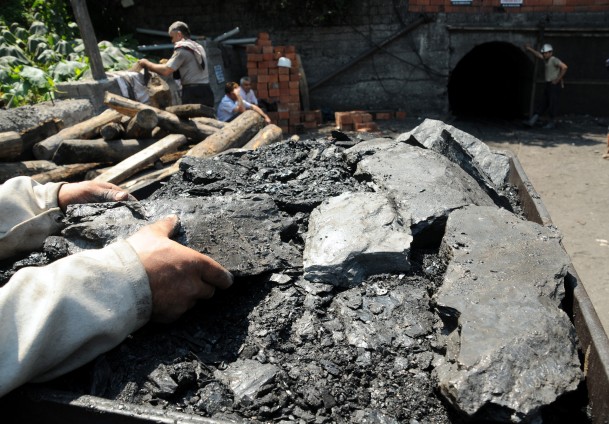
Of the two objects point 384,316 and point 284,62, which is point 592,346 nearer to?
point 384,316

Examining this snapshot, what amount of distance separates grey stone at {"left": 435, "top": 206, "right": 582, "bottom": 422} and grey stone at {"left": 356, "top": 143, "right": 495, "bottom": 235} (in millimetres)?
146

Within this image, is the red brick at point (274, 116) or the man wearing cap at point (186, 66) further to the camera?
the red brick at point (274, 116)

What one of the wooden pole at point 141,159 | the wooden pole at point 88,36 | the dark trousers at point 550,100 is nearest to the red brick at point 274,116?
the wooden pole at point 88,36

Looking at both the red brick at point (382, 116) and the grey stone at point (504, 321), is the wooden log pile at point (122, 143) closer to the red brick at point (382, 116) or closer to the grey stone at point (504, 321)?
the grey stone at point (504, 321)

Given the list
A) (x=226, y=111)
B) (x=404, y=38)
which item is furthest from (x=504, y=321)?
(x=404, y=38)

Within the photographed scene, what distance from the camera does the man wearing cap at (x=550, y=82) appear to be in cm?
1047

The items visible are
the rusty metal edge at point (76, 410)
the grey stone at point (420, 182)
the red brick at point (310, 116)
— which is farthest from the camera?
the red brick at point (310, 116)

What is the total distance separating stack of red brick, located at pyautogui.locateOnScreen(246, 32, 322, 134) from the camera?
1002cm

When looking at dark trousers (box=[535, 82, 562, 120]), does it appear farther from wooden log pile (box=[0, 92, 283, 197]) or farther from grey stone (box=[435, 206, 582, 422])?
grey stone (box=[435, 206, 582, 422])

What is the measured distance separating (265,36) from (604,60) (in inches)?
281

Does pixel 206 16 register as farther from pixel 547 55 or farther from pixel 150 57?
pixel 547 55

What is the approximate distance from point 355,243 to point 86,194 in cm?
124

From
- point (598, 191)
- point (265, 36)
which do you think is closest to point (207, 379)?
point (598, 191)

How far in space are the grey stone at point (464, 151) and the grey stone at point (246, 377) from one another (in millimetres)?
2094
